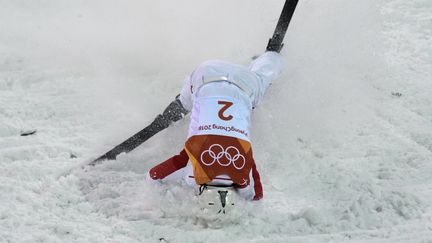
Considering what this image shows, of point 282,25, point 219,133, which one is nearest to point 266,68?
point 282,25

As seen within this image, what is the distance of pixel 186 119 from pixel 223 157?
125cm

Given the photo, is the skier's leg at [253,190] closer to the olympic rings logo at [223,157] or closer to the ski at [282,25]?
the olympic rings logo at [223,157]

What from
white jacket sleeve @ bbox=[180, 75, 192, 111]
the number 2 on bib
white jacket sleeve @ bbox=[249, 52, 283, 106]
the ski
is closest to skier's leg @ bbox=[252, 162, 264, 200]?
the number 2 on bib

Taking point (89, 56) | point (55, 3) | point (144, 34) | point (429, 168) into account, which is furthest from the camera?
point (55, 3)

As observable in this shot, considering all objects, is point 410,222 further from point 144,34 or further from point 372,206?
point 144,34

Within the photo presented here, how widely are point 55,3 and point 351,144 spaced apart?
13.6 feet

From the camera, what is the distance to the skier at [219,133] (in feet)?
10.7

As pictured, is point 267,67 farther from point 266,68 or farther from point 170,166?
point 170,166

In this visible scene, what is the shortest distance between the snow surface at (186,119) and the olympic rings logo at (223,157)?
36cm

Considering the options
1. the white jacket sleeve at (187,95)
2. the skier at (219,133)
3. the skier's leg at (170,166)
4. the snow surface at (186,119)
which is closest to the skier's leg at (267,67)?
the skier at (219,133)

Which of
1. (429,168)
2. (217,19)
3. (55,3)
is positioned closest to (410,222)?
(429,168)

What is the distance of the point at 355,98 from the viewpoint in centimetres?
501

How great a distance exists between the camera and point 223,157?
3.27 meters

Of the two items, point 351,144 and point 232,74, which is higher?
point 232,74
